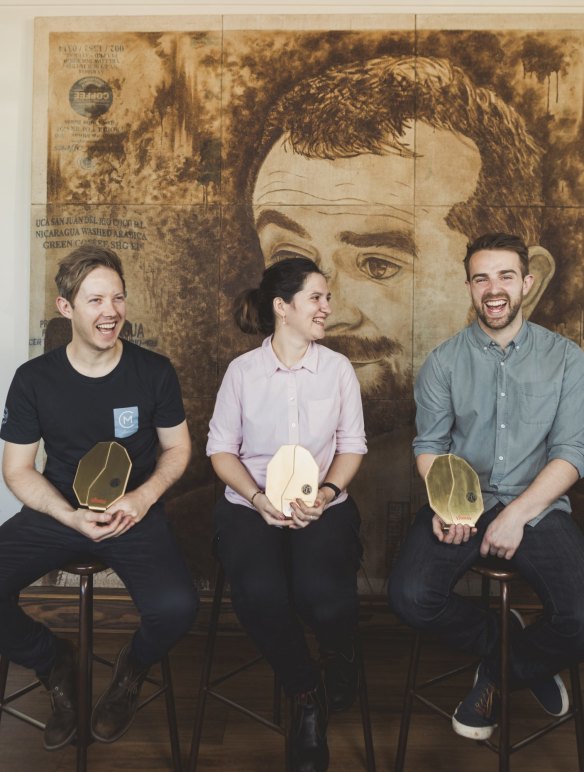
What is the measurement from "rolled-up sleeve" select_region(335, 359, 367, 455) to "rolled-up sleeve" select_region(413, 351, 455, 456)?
0.64ft

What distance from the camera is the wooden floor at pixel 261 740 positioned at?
2232mm

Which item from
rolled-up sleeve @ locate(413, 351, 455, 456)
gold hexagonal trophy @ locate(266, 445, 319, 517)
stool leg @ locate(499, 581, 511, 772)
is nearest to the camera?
stool leg @ locate(499, 581, 511, 772)

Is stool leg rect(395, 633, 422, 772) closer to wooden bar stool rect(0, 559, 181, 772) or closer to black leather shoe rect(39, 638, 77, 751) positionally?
wooden bar stool rect(0, 559, 181, 772)

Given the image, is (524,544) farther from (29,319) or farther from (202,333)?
(29,319)

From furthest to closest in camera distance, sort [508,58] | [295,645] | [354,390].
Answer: [508,58] < [354,390] < [295,645]

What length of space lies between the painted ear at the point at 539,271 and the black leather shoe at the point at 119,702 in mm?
2139

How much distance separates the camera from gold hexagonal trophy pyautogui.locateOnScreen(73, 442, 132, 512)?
2.13 metres

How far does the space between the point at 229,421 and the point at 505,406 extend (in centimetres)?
90

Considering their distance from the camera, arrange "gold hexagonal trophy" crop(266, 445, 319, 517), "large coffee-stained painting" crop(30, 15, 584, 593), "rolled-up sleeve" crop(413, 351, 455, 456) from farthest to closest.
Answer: "large coffee-stained painting" crop(30, 15, 584, 593), "rolled-up sleeve" crop(413, 351, 455, 456), "gold hexagonal trophy" crop(266, 445, 319, 517)

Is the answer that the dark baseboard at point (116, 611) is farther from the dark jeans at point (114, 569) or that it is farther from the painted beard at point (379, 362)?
the dark jeans at point (114, 569)

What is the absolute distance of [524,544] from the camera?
2.16 m

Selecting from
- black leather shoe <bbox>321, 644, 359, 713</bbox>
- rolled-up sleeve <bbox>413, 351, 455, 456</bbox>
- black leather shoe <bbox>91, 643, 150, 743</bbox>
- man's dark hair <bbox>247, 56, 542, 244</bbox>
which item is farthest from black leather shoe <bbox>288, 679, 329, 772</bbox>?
man's dark hair <bbox>247, 56, 542, 244</bbox>

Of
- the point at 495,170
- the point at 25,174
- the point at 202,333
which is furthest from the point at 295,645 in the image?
the point at 25,174

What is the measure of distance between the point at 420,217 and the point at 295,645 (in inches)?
76.2
